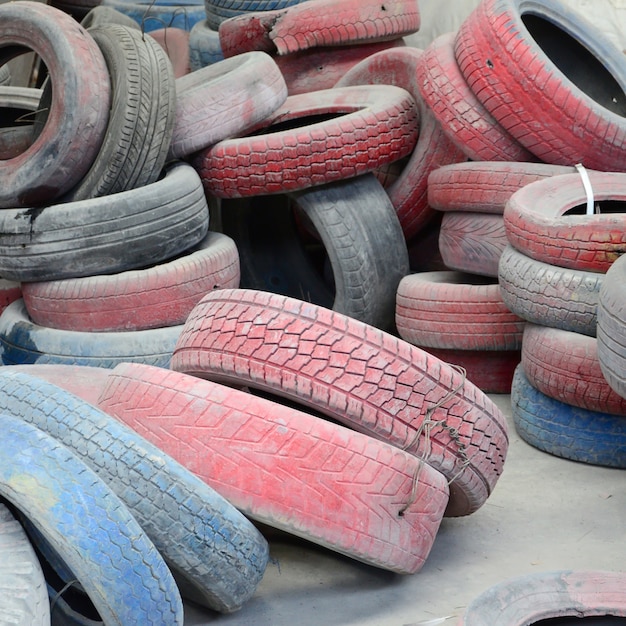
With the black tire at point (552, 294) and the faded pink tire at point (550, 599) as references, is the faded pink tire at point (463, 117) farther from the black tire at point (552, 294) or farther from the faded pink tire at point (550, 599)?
the faded pink tire at point (550, 599)

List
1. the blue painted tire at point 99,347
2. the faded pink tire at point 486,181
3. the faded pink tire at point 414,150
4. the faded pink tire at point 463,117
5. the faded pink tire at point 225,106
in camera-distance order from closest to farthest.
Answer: the blue painted tire at point 99,347, the faded pink tire at point 486,181, the faded pink tire at point 463,117, the faded pink tire at point 225,106, the faded pink tire at point 414,150

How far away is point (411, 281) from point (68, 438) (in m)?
1.95

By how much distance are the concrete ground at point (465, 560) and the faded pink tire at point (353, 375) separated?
9.8 inches

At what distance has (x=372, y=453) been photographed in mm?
2590

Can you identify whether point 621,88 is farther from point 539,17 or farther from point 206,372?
point 206,372

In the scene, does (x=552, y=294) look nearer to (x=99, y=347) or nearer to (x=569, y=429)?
(x=569, y=429)

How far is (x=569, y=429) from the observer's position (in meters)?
3.50

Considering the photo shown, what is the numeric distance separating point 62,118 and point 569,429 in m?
2.20

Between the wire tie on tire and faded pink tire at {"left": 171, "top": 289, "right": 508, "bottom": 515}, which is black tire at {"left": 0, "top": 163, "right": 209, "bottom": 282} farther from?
the wire tie on tire

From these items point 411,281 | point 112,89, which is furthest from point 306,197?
point 112,89

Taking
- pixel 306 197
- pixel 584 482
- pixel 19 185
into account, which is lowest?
pixel 584 482

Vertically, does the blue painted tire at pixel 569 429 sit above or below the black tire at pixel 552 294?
below

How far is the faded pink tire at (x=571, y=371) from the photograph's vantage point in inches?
131

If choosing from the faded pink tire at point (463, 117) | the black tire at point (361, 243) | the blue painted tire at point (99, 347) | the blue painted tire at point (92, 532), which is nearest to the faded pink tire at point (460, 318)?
the black tire at point (361, 243)
